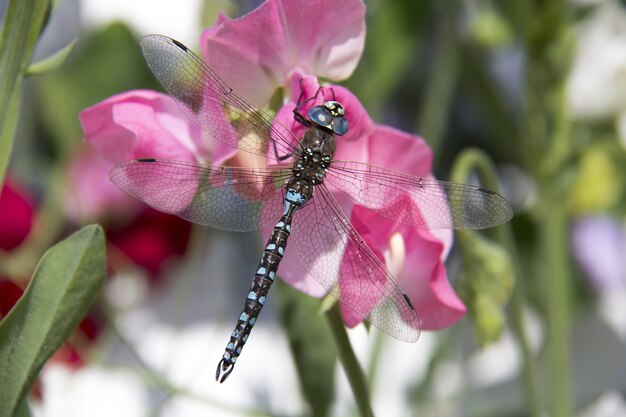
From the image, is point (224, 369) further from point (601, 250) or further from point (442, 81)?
point (601, 250)

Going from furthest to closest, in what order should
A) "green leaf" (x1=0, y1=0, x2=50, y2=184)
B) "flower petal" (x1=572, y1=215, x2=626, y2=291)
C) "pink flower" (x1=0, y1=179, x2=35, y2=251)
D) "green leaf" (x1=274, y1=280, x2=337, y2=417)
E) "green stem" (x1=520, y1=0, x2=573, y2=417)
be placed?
1. "flower petal" (x1=572, y1=215, x2=626, y2=291)
2. "pink flower" (x1=0, y1=179, x2=35, y2=251)
3. "green stem" (x1=520, y1=0, x2=573, y2=417)
4. "green leaf" (x1=274, y1=280, x2=337, y2=417)
5. "green leaf" (x1=0, y1=0, x2=50, y2=184)

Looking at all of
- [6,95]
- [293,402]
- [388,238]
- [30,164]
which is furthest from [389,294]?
[30,164]

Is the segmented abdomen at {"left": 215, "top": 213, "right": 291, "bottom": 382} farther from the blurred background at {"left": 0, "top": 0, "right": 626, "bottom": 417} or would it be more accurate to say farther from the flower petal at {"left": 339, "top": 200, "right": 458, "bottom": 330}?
the blurred background at {"left": 0, "top": 0, "right": 626, "bottom": 417}

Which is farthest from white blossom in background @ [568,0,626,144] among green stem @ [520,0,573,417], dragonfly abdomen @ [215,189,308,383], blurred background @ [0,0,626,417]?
dragonfly abdomen @ [215,189,308,383]

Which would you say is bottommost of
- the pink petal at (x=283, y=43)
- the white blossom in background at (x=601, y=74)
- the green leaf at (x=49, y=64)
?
the green leaf at (x=49, y=64)

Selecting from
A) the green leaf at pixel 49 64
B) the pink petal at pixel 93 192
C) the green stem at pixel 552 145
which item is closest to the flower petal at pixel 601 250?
the green stem at pixel 552 145

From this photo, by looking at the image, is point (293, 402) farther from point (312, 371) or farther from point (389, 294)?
point (389, 294)

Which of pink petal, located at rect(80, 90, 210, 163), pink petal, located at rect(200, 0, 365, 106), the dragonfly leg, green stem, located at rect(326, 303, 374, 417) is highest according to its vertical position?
pink petal, located at rect(200, 0, 365, 106)

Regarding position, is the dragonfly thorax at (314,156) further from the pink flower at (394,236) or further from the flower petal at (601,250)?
the flower petal at (601,250)
